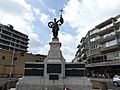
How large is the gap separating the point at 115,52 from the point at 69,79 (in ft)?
114

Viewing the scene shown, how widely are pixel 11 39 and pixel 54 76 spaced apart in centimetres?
7879

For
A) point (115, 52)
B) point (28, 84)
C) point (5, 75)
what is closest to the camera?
point (28, 84)

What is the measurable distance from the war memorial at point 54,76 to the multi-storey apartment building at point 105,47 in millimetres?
30883

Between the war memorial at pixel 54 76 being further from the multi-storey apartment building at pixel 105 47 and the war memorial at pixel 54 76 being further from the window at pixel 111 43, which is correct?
the window at pixel 111 43

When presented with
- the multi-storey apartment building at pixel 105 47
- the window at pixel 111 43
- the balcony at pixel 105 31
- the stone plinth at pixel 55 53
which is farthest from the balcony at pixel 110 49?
the stone plinth at pixel 55 53

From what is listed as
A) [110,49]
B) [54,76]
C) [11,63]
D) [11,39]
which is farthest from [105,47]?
[11,39]

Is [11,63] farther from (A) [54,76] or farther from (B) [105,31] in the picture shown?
(A) [54,76]

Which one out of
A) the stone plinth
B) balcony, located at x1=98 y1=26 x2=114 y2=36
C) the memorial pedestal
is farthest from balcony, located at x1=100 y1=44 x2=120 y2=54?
the memorial pedestal

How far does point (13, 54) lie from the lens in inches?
2216

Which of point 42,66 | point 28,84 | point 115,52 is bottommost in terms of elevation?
point 28,84

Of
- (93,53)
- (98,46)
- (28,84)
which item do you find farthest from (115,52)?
(28,84)

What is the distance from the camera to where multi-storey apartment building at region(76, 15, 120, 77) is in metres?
50.8

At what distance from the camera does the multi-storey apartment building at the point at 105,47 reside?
167ft

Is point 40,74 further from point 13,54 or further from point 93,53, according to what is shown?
point 93,53
